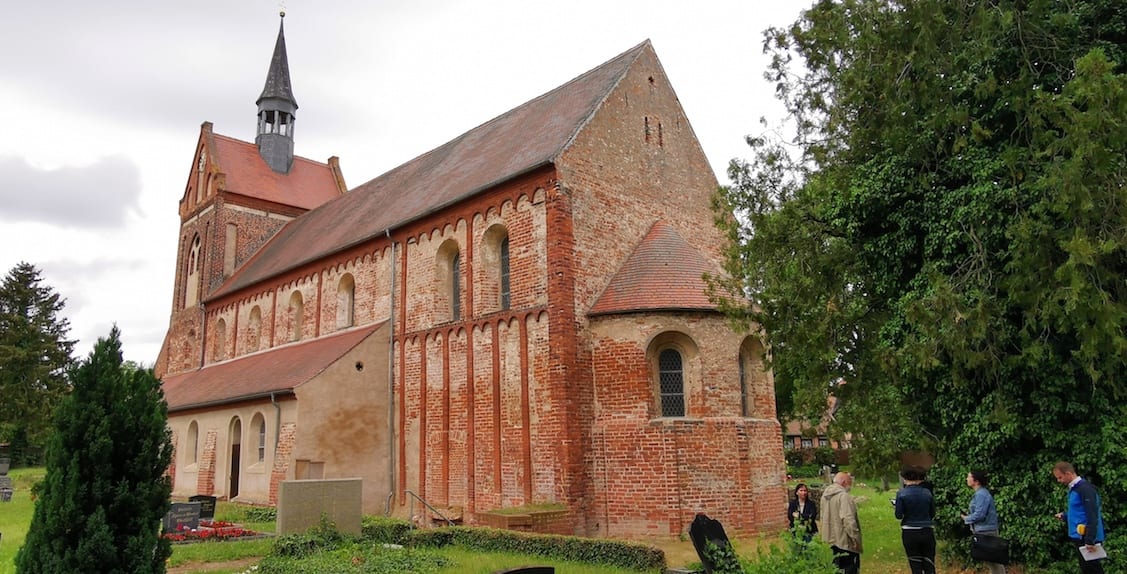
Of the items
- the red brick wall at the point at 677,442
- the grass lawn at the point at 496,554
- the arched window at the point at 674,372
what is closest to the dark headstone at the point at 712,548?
the grass lawn at the point at 496,554

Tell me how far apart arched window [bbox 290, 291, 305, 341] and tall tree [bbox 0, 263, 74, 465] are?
2649cm

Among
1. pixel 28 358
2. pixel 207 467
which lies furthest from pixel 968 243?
pixel 28 358

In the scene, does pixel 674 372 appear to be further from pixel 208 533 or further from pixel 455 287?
pixel 208 533

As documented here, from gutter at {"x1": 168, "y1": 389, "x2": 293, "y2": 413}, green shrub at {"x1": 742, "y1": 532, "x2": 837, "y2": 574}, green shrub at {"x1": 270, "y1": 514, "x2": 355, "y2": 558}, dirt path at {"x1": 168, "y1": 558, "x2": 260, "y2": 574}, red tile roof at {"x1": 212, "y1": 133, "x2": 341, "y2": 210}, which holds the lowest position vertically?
dirt path at {"x1": 168, "y1": 558, "x2": 260, "y2": 574}

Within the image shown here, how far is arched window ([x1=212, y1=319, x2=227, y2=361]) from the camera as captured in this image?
29.2 metres

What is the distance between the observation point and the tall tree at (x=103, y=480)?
22.4 ft

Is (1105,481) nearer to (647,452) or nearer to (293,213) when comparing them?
(647,452)

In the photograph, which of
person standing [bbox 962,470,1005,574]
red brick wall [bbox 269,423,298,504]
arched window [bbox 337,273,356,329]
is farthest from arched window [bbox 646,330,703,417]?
arched window [bbox 337,273,356,329]

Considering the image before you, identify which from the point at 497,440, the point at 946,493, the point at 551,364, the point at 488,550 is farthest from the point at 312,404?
the point at 946,493

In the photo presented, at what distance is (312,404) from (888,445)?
13.6 meters

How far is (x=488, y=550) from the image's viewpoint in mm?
12086

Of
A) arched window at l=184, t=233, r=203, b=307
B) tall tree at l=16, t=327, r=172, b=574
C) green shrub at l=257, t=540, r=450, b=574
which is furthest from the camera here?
arched window at l=184, t=233, r=203, b=307

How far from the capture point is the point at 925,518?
8766mm

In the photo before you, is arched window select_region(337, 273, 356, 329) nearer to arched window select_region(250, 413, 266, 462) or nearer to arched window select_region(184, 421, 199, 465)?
arched window select_region(250, 413, 266, 462)
